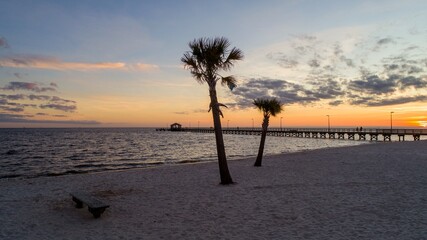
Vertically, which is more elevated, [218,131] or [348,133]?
[218,131]

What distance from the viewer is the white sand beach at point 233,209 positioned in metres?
7.32

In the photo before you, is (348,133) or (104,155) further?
(348,133)

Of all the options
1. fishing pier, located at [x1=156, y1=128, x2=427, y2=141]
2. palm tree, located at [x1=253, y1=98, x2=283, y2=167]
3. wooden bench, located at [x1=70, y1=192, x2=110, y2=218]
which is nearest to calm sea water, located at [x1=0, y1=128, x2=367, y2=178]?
fishing pier, located at [x1=156, y1=128, x2=427, y2=141]

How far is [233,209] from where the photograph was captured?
9.35m

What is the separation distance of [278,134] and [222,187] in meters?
89.9

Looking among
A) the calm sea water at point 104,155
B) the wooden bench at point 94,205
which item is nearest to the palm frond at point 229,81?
the wooden bench at point 94,205

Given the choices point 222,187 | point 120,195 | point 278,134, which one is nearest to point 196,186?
point 222,187

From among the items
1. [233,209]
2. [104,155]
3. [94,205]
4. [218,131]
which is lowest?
[104,155]

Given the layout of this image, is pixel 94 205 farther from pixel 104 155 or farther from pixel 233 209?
pixel 104 155

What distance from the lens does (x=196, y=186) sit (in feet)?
44.6

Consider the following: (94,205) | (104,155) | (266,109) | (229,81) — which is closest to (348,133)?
(104,155)

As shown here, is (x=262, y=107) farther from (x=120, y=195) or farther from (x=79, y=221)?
(x=79, y=221)

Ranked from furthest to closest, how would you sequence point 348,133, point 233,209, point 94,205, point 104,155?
point 348,133 < point 104,155 < point 233,209 < point 94,205

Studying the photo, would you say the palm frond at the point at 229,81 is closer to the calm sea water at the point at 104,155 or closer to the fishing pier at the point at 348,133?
the calm sea water at the point at 104,155
